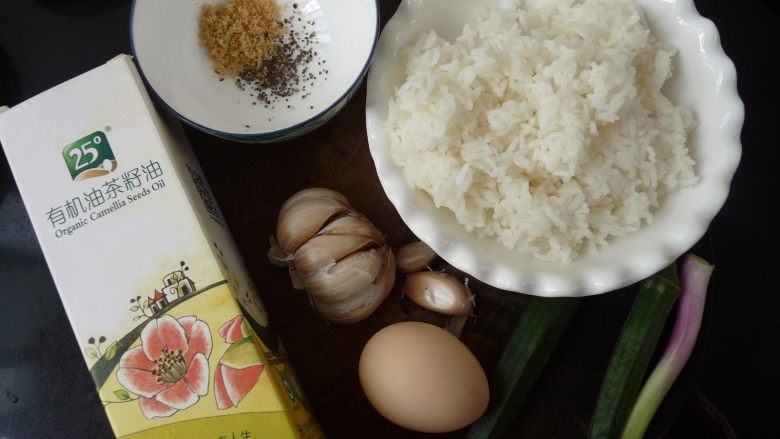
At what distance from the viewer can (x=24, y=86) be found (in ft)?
5.58

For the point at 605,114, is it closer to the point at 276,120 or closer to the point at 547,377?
the point at 547,377

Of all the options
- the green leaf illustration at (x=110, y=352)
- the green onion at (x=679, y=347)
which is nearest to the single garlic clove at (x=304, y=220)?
the green leaf illustration at (x=110, y=352)

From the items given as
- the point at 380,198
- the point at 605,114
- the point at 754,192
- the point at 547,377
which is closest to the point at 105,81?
the point at 380,198

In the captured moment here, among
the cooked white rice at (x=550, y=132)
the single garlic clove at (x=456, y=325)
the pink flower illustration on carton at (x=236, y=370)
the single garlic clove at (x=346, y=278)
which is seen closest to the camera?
the pink flower illustration on carton at (x=236, y=370)

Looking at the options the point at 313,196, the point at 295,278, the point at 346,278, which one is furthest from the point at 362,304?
the point at 313,196

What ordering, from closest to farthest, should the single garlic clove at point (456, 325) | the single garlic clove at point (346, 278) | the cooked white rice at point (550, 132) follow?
the cooked white rice at point (550, 132), the single garlic clove at point (346, 278), the single garlic clove at point (456, 325)

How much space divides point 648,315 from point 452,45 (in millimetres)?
853

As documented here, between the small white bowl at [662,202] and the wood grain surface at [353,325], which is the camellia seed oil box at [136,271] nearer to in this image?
the wood grain surface at [353,325]

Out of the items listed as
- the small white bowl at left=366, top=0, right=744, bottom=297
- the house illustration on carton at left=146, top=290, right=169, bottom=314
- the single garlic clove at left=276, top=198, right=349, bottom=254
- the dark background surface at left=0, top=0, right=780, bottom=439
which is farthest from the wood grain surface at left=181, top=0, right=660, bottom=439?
the house illustration on carton at left=146, top=290, right=169, bottom=314

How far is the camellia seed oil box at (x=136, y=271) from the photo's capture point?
3.84ft

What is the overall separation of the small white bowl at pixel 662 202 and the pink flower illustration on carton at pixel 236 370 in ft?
1.54

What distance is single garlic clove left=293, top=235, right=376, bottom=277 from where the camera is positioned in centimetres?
150

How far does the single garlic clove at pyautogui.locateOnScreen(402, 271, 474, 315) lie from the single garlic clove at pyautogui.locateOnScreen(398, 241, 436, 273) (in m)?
0.02

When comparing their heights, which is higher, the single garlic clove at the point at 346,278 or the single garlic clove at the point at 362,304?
the single garlic clove at the point at 346,278
